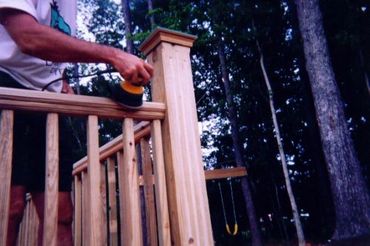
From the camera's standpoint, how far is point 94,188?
1.25 m

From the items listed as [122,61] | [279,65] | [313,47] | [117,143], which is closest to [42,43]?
[122,61]

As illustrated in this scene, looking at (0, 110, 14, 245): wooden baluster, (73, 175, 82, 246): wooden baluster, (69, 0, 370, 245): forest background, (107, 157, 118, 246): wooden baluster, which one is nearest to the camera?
(0, 110, 14, 245): wooden baluster

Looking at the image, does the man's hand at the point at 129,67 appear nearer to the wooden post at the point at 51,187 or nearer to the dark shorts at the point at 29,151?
the wooden post at the point at 51,187

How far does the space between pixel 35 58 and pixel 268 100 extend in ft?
33.6

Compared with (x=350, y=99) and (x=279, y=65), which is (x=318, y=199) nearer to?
(x=350, y=99)

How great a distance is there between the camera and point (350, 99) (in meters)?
11.4

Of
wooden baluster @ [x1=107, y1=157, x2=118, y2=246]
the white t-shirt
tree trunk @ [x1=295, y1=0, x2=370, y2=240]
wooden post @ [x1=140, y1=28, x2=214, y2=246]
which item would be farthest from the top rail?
tree trunk @ [x1=295, y1=0, x2=370, y2=240]

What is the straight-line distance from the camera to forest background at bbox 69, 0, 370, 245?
9.73 metres

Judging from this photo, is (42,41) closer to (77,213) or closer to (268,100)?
(77,213)

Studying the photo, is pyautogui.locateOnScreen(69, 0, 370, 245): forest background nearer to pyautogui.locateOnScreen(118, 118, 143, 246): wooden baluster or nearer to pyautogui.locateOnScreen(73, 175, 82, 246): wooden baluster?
pyautogui.locateOnScreen(73, 175, 82, 246): wooden baluster

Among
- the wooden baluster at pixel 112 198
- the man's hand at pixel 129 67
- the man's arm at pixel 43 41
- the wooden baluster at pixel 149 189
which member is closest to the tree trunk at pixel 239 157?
the wooden baluster at pixel 112 198

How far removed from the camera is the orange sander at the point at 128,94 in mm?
1324

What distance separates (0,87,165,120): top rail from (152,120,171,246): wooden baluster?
0.28ft

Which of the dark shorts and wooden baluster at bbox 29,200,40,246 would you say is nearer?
the dark shorts
